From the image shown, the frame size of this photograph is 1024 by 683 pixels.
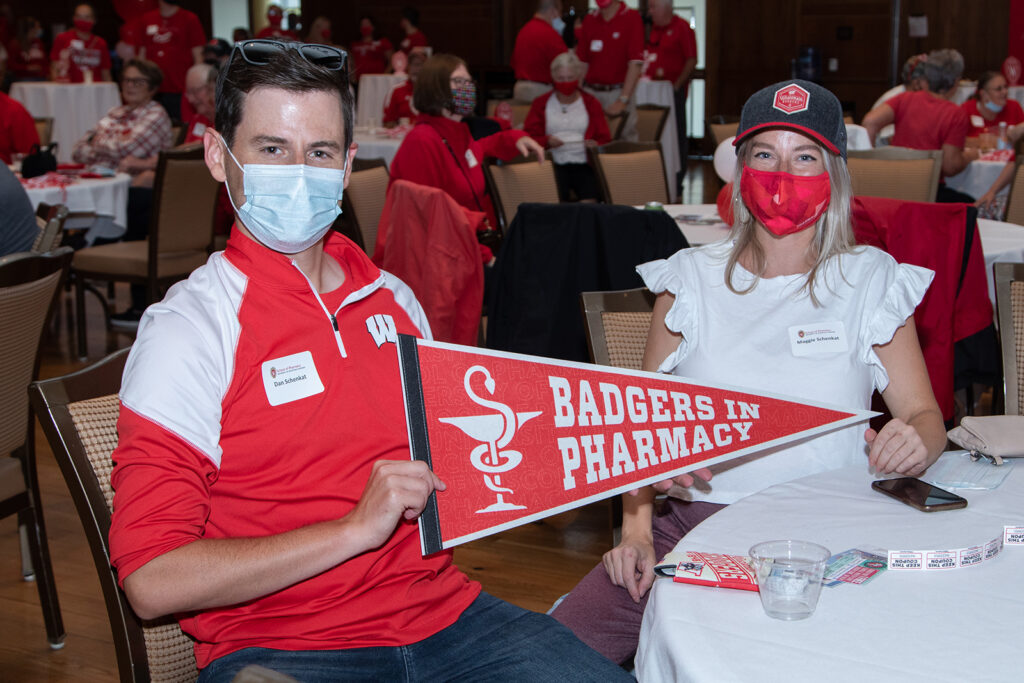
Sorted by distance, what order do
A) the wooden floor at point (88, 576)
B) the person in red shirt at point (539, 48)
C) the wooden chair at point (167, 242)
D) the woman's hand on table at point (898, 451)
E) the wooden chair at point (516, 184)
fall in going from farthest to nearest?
the person in red shirt at point (539, 48)
the wooden chair at point (167, 242)
the wooden chair at point (516, 184)
the wooden floor at point (88, 576)
the woman's hand on table at point (898, 451)

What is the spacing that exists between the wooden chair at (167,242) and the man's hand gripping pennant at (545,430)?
402cm

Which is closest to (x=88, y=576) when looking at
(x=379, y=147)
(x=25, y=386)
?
(x=25, y=386)

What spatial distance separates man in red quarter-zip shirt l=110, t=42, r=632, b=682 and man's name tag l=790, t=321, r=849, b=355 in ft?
2.28

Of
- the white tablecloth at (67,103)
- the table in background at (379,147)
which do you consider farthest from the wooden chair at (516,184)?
the white tablecloth at (67,103)

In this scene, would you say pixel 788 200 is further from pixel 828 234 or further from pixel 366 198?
pixel 366 198

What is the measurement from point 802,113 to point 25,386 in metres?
1.95

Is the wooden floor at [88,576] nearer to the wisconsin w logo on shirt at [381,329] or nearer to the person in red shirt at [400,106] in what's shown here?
the wisconsin w logo on shirt at [381,329]

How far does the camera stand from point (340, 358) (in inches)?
58.2

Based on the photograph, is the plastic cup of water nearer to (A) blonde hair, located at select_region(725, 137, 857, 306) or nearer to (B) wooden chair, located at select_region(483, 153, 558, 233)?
(A) blonde hair, located at select_region(725, 137, 857, 306)

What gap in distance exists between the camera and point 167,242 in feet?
17.3

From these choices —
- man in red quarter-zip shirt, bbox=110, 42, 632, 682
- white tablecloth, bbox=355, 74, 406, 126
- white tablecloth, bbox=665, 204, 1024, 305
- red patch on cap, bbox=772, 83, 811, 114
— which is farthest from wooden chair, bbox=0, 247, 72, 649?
white tablecloth, bbox=355, 74, 406, 126

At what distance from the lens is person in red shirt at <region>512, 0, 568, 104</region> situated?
8609 millimetres

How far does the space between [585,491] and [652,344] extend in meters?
0.60

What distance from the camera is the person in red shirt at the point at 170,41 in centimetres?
1013
